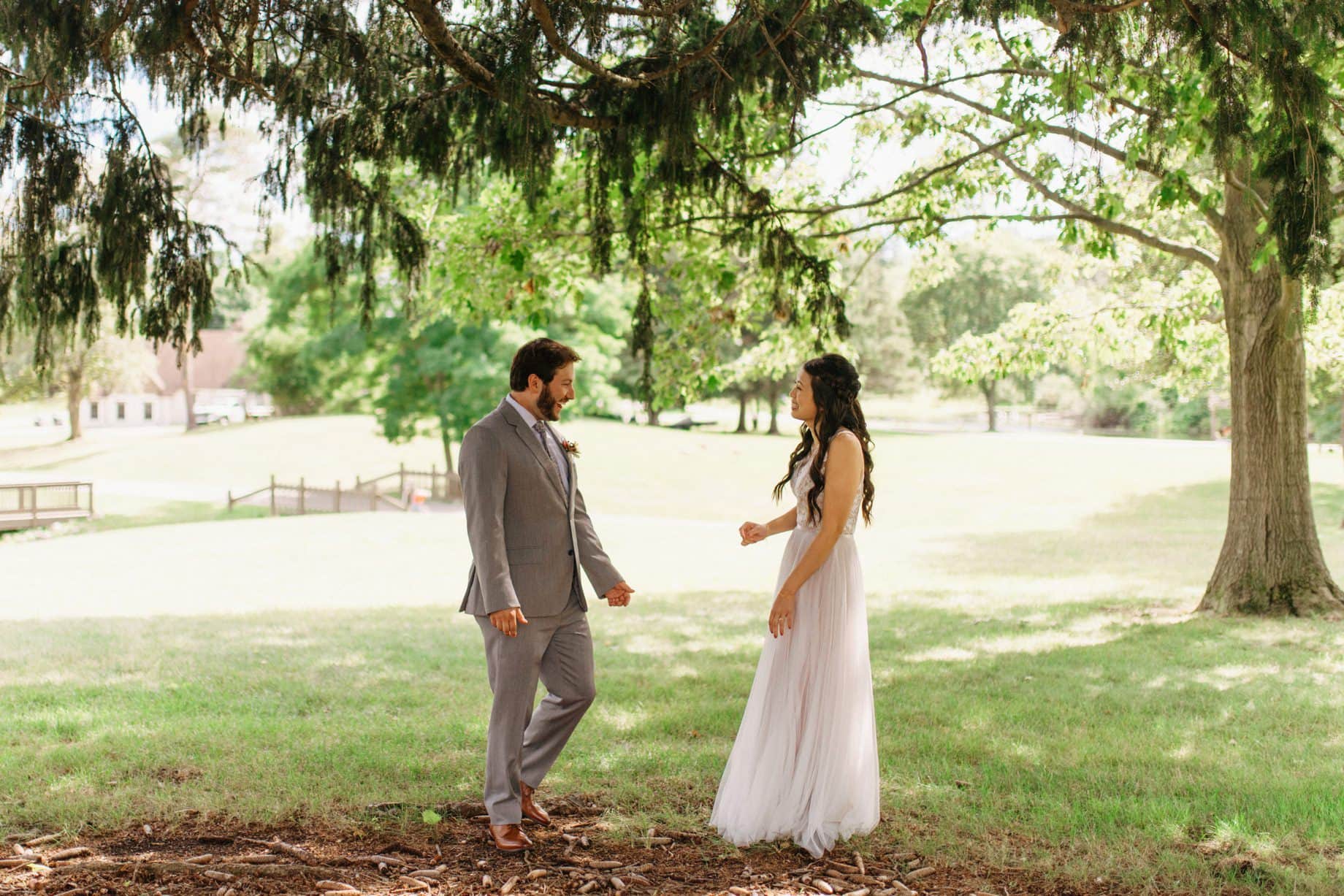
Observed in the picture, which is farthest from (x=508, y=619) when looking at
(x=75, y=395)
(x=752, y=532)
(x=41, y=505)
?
(x=75, y=395)

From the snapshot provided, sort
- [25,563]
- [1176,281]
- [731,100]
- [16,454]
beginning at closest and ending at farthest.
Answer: [731,100]
[1176,281]
[25,563]
[16,454]

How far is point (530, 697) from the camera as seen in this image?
4.67 meters

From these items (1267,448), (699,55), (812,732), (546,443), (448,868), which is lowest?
(448,868)

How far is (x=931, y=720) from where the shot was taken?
6.82 meters

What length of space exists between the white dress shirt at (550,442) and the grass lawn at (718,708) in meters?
1.62

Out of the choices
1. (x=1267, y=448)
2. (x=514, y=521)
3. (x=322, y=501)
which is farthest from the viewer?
(x=322, y=501)

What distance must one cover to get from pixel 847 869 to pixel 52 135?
4.94 m

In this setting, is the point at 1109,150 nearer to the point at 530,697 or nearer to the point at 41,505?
the point at 530,697

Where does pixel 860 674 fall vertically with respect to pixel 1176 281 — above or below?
below

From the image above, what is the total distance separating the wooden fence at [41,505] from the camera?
99.2 feet

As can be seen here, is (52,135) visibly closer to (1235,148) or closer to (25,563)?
(1235,148)

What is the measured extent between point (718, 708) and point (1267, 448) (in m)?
6.40

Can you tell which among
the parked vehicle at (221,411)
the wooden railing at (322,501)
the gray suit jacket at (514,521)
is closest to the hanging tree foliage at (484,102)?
the gray suit jacket at (514,521)

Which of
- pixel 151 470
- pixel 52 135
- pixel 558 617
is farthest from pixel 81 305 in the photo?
pixel 151 470
